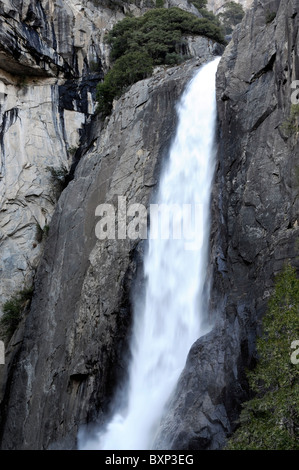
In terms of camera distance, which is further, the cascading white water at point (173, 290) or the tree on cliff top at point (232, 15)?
the tree on cliff top at point (232, 15)

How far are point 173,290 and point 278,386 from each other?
309 inches

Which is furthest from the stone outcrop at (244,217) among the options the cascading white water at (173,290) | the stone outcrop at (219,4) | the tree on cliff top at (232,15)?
the stone outcrop at (219,4)

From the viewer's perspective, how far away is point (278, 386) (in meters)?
11.6

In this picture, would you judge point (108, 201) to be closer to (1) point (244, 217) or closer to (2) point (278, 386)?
(1) point (244, 217)

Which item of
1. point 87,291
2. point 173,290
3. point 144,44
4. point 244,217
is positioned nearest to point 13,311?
point 87,291

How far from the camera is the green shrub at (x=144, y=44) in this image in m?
28.3

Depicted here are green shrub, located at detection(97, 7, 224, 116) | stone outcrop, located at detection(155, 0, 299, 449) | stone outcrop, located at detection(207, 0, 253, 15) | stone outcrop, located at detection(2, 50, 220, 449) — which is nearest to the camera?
stone outcrop, located at detection(155, 0, 299, 449)

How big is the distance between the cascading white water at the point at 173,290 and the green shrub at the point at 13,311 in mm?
7383

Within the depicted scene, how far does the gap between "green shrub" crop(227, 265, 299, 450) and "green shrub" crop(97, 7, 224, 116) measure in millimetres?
18459

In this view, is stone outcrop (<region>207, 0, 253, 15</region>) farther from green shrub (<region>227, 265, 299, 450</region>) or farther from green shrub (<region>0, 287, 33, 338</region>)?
green shrub (<region>227, 265, 299, 450</region>)

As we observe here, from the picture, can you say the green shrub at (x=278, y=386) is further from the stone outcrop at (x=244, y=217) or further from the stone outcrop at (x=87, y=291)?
the stone outcrop at (x=87, y=291)

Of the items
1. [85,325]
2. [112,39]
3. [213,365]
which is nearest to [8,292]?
[85,325]

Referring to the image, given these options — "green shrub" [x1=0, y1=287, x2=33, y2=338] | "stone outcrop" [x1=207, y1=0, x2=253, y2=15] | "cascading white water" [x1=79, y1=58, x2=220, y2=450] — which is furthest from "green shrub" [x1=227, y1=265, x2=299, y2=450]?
"stone outcrop" [x1=207, y1=0, x2=253, y2=15]

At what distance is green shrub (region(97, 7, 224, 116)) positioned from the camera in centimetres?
2827
